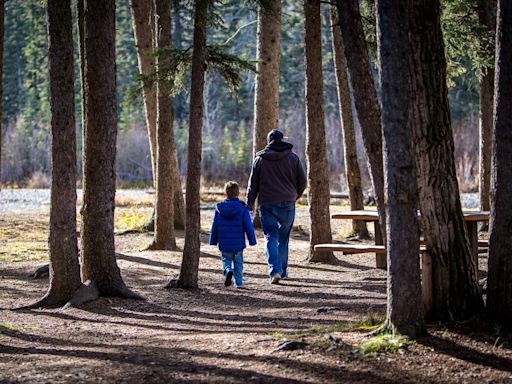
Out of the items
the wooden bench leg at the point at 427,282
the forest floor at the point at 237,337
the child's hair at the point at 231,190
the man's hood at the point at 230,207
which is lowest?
the forest floor at the point at 237,337

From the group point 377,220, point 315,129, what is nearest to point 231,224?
point 377,220

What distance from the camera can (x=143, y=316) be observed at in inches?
377

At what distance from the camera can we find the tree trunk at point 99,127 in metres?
9.94

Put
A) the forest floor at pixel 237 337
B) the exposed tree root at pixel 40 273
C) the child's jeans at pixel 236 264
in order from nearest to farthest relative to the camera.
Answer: the forest floor at pixel 237 337 → the child's jeans at pixel 236 264 → the exposed tree root at pixel 40 273

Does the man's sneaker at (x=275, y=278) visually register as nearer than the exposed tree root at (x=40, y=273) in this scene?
Yes

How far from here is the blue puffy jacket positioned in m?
11.4

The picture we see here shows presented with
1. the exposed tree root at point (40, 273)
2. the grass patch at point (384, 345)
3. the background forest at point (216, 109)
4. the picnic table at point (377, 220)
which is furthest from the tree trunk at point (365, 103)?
the exposed tree root at point (40, 273)

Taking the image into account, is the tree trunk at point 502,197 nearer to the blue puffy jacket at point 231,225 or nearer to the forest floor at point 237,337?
the forest floor at point 237,337

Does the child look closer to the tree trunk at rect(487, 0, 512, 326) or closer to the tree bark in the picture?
the tree trunk at rect(487, 0, 512, 326)

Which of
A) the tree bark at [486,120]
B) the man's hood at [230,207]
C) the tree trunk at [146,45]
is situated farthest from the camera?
the tree bark at [486,120]

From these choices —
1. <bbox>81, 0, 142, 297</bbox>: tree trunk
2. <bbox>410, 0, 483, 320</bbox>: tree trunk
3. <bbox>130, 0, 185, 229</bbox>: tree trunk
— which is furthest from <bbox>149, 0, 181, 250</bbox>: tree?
<bbox>410, 0, 483, 320</bbox>: tree trunk

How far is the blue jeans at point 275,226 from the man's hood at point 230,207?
1.77ft

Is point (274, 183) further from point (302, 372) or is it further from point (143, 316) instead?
point (302, 372)

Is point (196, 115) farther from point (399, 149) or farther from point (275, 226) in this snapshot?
point (399, 149)
